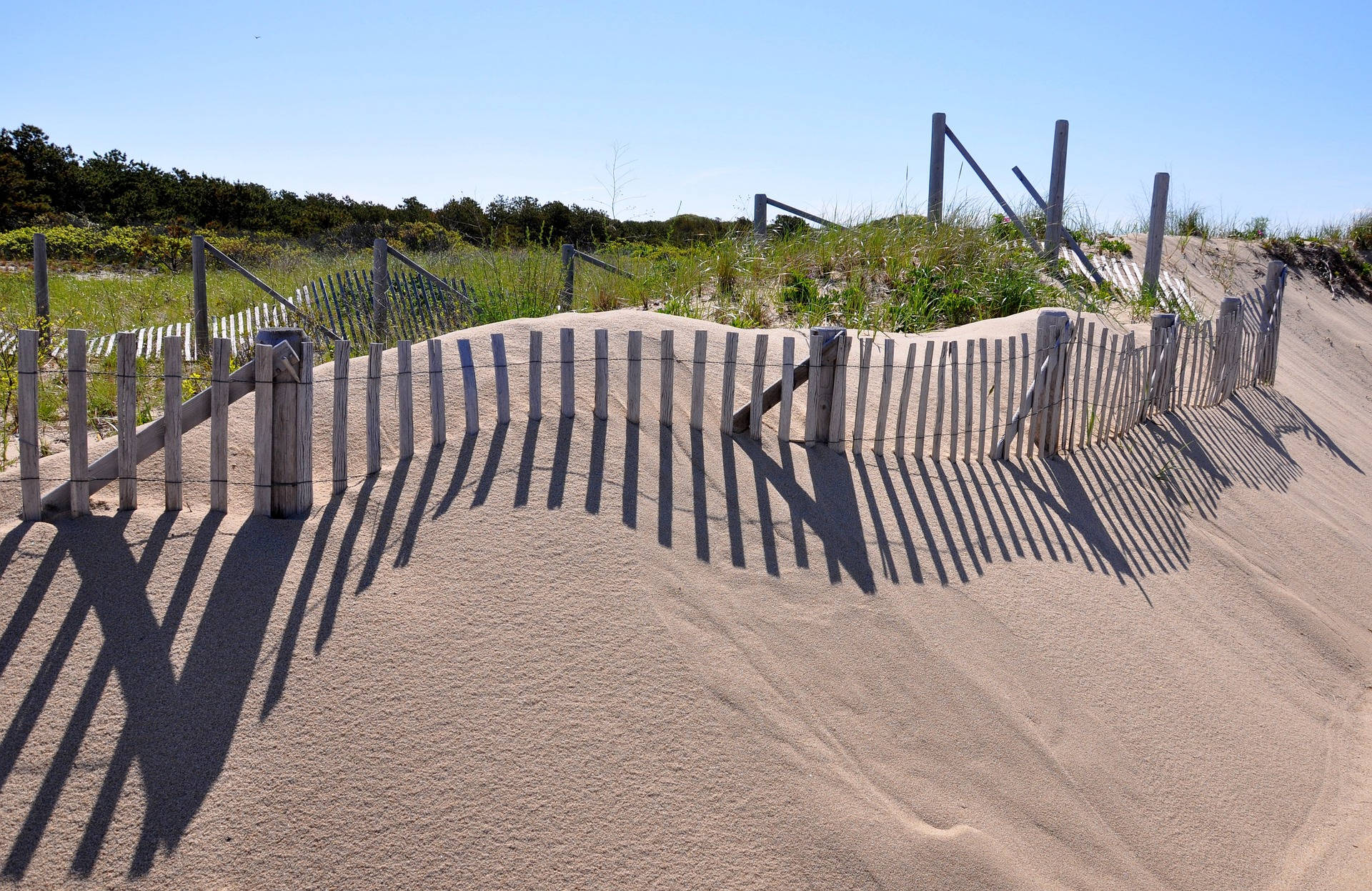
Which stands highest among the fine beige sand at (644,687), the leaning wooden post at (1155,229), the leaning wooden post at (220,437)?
the leaning wooden post at (1155,229)

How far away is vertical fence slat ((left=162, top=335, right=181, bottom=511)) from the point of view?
3.77 m

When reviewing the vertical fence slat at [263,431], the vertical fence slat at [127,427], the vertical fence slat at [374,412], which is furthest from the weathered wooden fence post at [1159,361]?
the vertical fence slat at [127,427]

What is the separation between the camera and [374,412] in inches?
163

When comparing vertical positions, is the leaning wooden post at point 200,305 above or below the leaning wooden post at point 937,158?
below

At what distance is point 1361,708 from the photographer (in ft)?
15.3

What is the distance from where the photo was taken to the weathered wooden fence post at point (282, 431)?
3793 mm

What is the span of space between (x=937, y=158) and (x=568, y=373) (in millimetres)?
7940

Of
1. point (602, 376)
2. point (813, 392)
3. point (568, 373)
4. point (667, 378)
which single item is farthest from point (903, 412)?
point (568, 373)

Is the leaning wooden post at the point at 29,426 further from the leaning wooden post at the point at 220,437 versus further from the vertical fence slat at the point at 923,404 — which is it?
the vertical fence slat at the point at 923,404

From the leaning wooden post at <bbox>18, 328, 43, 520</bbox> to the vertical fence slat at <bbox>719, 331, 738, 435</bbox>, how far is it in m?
3.00

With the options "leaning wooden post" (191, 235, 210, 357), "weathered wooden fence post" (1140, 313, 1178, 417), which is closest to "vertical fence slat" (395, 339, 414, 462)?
"weathered wooden fence post" (1140, 313, 1178, 417)

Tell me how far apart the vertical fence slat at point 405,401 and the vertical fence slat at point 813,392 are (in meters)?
2.10

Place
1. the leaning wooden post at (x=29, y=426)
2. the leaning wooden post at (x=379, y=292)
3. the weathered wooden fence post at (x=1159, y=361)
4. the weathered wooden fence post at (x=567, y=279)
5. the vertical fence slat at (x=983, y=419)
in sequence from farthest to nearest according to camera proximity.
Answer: the leaning wooden post at (x=379, y=292) < the weathered wooden fence post at (x=567, y=279) < the weathered wooden fence post at (x=1159, y=361) < the vertical fence slat at (x=983, y=419) < the leaning wooden post at (x=29, y=426)

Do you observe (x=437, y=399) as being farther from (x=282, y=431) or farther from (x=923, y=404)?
(x=923, y=404)
